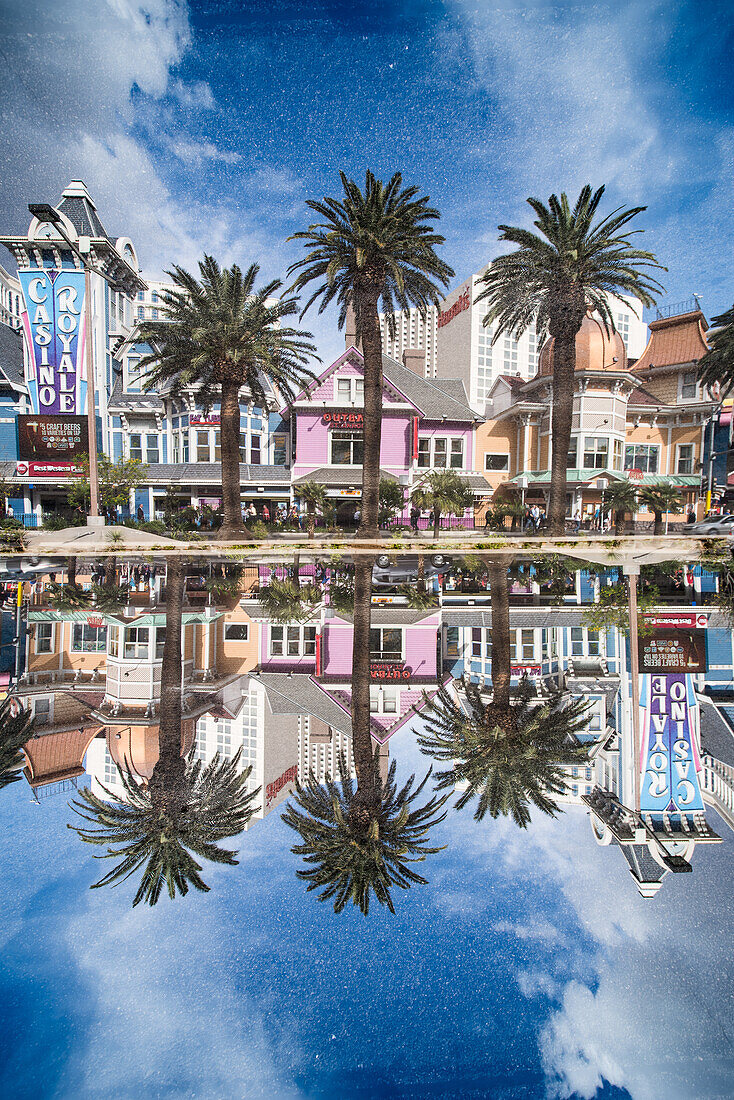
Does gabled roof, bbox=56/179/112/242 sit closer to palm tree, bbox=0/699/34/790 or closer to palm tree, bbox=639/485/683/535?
palm tree, bbox=0/699/34/790

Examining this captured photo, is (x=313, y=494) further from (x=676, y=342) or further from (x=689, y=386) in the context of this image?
(x=676, y=342)

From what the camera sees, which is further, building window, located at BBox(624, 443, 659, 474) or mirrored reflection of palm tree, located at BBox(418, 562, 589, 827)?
building window, located at BBox(624, 443, 659, 474)

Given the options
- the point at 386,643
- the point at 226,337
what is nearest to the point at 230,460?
the point at 226,337

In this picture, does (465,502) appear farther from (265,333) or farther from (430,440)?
(265,333)

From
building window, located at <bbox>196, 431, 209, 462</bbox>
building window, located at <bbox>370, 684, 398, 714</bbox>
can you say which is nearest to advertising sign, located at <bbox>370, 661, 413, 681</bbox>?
building window, located at <bbox>370, 684, 398, 714</bbox>

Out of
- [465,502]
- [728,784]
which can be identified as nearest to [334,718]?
[728,784]

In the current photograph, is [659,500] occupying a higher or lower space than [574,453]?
lower

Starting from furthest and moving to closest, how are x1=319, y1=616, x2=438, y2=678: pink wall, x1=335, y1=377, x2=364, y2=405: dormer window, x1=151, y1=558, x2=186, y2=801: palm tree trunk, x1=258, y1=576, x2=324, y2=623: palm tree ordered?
1. x1=335, y1=377, x2=364, y2=405: dormer window
2. x1=258, y1=576, x2=324, y2=623: palm tree
3. x1=319, y1=616, x2=438, y2=678: pink wall
4. x1=151, y1=558, x2=186, y2=801: palm tree trunk
